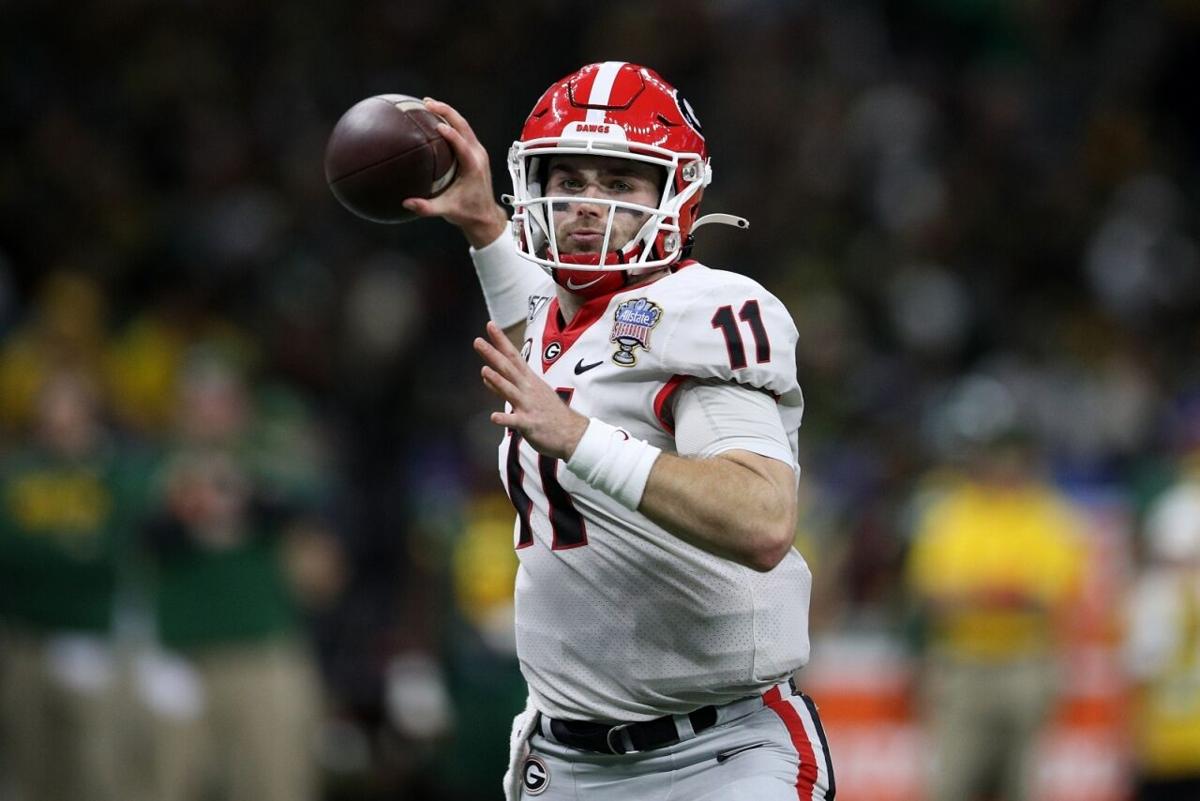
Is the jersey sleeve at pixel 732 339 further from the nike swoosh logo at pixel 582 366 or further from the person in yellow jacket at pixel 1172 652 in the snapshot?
the person in yellow jacket at pixel 1172 652

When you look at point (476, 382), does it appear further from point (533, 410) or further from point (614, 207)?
point (533, 410)

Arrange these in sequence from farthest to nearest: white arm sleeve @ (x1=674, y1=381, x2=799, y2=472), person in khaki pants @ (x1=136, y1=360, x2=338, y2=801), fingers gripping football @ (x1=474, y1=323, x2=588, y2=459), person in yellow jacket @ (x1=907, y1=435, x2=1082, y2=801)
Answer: person in yellow jacket @ (x1=907, y1=435, x2=1082, y2=801)
person in khaki pants @ (x1=136, y1=360, x2=338, y2=801)
white arm sleeve @ (x1=674, y1=381, x2=799, y2=472)
fingers gripping football @ (x1=474, y1=323, x2=588, y2=459)

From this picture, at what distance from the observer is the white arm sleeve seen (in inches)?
130

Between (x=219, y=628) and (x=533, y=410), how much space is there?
17.0 ft

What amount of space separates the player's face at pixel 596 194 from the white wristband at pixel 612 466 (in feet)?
1.75

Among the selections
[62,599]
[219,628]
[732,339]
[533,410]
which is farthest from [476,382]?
[533,410]

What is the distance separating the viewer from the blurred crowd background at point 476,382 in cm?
813

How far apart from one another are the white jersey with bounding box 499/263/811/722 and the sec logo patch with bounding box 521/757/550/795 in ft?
0.46

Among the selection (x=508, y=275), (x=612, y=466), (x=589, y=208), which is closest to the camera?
(x=612, y=466)

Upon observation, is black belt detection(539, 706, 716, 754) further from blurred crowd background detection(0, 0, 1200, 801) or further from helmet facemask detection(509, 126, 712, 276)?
blurred crowd background detection(0, 0, 1200, 801)

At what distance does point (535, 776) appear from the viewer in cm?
377

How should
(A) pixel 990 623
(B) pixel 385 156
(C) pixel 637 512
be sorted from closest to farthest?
(C) pixel 637 512 → (B) pixel 385 156 → (A) pixel 990 623

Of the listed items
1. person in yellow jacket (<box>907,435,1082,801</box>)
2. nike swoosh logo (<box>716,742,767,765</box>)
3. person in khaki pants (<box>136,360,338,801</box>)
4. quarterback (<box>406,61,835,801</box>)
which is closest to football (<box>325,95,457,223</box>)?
quarterback (<box>406,61,835,801</box>)

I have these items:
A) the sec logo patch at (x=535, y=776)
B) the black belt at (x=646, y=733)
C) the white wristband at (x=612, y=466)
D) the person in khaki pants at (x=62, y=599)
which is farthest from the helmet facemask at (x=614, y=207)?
the person in khaki pants at (x=62, y=599)
